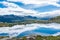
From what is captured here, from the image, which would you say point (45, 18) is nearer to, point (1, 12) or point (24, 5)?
point (24, 5)

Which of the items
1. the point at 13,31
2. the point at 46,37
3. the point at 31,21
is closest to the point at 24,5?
the point at 31,21

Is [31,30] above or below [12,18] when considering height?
below

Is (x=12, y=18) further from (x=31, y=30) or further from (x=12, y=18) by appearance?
(x=31, y=30)

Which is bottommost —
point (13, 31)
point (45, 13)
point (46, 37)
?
point (46, 37)

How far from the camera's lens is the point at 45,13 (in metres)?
1.75

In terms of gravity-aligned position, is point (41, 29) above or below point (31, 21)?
below

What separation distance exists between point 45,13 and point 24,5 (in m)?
0.29

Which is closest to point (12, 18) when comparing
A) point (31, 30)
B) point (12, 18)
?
point (12, 18)

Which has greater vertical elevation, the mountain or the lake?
the mountain

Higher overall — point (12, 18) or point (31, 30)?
point (12, 18)

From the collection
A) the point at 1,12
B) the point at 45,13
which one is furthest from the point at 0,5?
the point at 45,13

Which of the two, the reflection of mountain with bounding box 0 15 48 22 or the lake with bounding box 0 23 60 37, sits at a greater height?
the reflection of mountain with bounding box 0 15 48 22

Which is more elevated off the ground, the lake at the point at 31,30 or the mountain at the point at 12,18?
the mountain at the point at 12,18

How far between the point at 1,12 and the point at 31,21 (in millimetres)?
405
